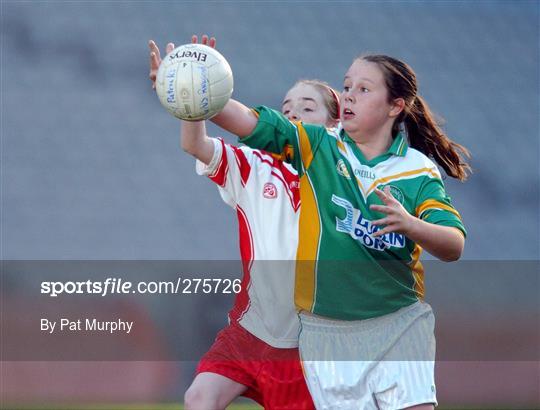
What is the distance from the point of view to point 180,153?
19.2ft

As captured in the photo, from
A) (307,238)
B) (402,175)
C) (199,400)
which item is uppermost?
(402,175)

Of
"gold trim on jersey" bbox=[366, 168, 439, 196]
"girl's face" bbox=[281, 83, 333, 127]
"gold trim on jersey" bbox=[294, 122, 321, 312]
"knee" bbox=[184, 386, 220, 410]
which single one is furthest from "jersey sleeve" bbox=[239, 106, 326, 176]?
"knee" bbox=[184, 386, 220, 410]

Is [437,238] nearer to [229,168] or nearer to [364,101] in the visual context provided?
[364,101]

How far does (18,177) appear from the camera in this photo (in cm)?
590

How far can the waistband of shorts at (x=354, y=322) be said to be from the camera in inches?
131

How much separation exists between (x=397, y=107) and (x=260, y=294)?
2.88ft

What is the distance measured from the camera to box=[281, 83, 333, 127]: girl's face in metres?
3.95

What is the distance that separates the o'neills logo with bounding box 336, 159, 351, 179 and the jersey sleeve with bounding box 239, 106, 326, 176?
0.32 ft

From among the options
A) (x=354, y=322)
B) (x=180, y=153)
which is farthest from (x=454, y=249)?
(x=180, y=153)

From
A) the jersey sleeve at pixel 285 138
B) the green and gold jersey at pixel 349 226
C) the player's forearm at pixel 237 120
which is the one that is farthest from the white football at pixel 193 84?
the green and gold jersey at pixel 349 226

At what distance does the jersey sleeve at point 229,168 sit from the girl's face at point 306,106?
30 centimetres

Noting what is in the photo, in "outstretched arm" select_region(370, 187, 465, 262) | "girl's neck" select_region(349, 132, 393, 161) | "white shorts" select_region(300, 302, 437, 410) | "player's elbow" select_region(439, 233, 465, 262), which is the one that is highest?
"girl's neck" select_region(349, 132, 393, 161)

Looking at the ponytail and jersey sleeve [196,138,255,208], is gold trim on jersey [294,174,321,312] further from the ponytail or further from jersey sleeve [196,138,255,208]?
the ponytail

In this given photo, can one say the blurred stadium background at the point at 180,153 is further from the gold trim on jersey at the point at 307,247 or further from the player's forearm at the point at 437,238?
the player's forearm at the point at 437,238
